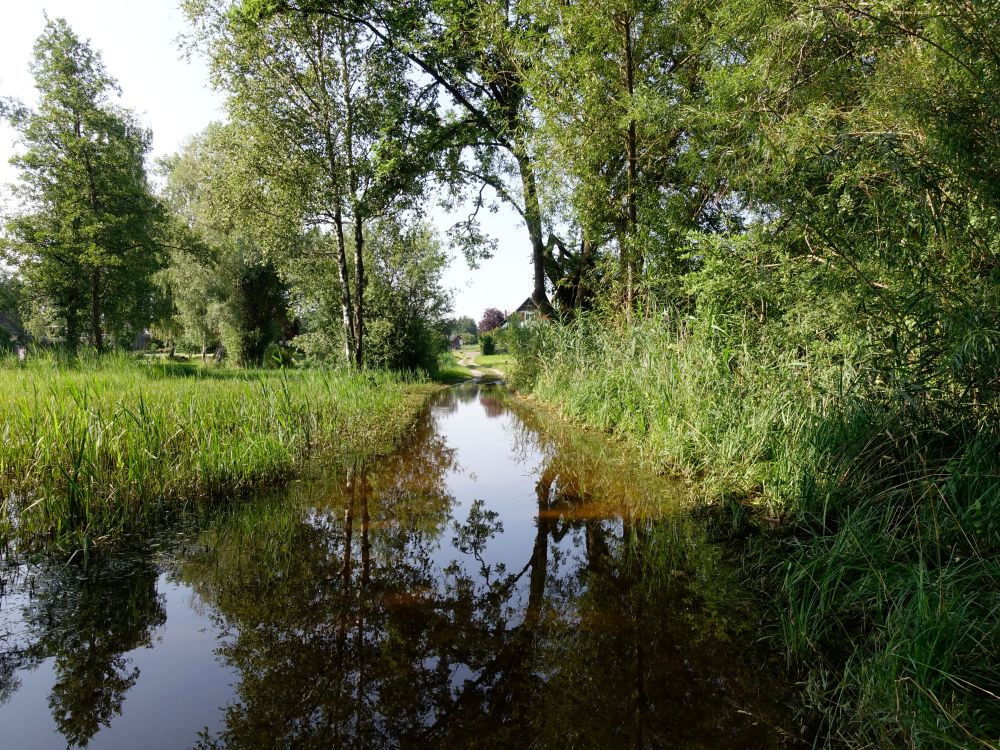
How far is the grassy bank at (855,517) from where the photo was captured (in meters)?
2.07

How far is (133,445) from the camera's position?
15.2 ft

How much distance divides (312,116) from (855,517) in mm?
13786

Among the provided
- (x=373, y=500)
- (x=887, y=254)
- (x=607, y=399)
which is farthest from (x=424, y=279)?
(x=887, y=254)

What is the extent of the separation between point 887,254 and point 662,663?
3194mm

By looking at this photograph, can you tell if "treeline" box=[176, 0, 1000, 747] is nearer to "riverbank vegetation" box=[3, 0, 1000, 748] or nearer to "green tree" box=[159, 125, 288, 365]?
"riverbank vegetation" box=[3, 0, 1000, 748]

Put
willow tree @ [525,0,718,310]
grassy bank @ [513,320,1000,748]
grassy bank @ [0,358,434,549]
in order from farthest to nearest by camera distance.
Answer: willow tree @ [525,0,718,310], grassy bank @ [0,358,434,549], grassy bank @ [513,320,1000,748]

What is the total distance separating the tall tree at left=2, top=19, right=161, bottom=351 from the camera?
60.9 feet

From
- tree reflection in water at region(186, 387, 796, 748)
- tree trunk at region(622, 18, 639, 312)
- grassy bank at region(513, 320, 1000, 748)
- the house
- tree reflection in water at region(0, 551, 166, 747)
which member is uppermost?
tree trunk at region(622, 18, 639, 312)

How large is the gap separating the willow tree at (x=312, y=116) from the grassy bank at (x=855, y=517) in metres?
9.84

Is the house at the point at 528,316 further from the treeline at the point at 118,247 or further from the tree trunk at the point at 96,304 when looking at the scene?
the tree trunk at the point at 96,304

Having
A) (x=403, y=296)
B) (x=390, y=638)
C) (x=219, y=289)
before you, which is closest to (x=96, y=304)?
(x=219, y=289)

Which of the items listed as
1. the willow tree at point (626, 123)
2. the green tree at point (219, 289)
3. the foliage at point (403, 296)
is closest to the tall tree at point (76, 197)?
the green tree at point (219, 289)

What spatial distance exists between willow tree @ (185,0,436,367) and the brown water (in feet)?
34.4

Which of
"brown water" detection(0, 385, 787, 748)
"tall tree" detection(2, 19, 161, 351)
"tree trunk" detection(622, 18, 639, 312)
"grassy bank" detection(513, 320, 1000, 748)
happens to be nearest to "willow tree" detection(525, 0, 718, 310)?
"tree trunk" detection(622, 18, 639, 312)
